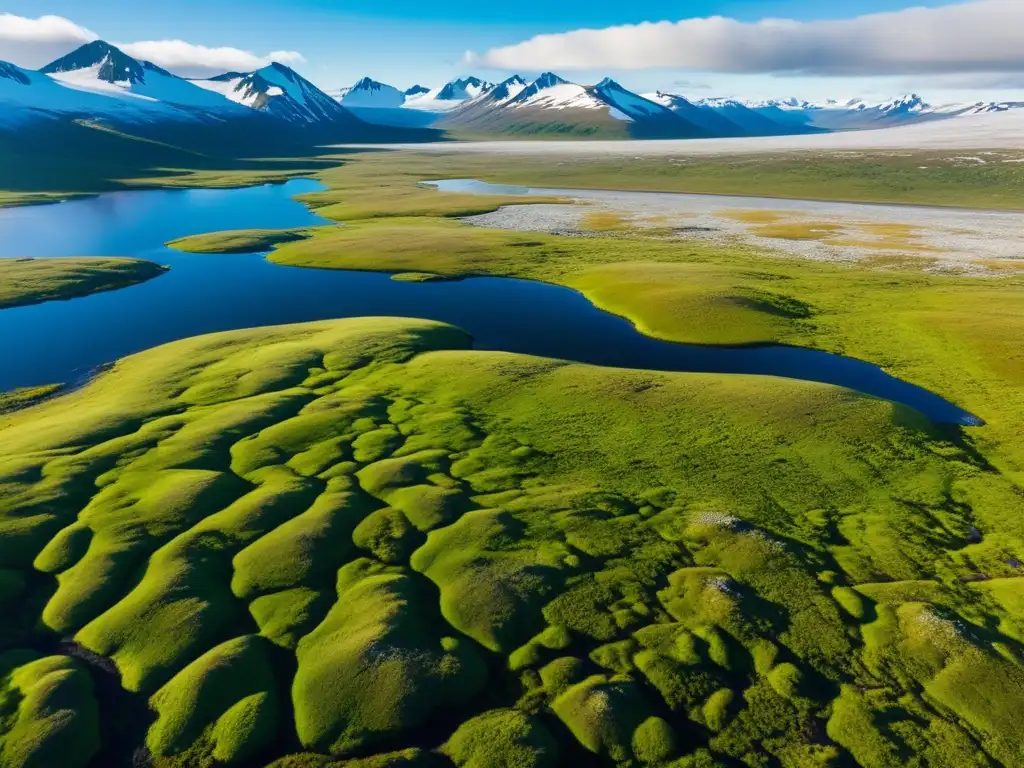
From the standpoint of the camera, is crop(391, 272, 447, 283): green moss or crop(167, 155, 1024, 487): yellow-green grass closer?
crop(167, 155, 1024, 487): yellow-green grass

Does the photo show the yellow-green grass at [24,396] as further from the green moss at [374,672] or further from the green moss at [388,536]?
the green moss at [374,672]

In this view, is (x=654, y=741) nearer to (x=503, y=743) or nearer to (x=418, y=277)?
(x=503, y=743)

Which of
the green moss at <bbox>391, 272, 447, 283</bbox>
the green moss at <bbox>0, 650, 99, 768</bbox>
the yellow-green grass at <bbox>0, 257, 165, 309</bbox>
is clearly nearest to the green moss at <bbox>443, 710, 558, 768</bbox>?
the green moss at <bbox>0, 650, 99, 768</bbox>

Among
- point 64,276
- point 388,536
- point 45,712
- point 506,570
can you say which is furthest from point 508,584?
point 64,276

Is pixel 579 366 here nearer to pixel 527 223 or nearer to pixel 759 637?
pixel 759 637

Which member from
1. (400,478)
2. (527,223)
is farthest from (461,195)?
(400,478)

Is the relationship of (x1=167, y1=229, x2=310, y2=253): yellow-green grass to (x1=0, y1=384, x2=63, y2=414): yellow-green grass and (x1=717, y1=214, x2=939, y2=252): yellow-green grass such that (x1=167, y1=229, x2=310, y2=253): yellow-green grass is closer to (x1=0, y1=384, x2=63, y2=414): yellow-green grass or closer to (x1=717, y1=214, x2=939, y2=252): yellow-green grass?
(x1=0, y1=384, x2=63, y2=414): yellow-green grass

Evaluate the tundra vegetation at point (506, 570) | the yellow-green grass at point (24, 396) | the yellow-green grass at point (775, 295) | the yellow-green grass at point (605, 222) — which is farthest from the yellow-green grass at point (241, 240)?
the tundra vegetation at point (506, 570)
